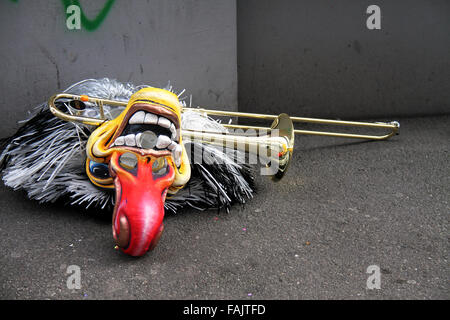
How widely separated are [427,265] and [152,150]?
99cm

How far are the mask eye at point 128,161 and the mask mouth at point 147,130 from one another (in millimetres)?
23

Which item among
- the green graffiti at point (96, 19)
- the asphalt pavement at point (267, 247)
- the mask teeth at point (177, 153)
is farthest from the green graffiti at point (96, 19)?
the mask teeth at point (177, 153)

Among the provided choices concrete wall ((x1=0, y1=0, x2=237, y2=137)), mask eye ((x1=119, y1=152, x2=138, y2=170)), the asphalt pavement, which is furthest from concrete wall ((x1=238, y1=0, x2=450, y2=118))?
mask eye ((x1=119, y1=152, x2=138, y2=170))

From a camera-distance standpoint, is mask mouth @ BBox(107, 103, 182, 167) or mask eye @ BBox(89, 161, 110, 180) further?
mask eye @ BBox(89, 161, 110, 180)

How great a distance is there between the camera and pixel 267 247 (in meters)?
1.60

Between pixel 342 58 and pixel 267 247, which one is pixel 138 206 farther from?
pixel 342 58

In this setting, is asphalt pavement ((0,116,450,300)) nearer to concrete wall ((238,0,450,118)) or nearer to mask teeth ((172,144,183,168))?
A: mask teeth ((172,144,183,168))

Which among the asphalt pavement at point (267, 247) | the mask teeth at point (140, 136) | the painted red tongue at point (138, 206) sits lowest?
the asphalt pavement at point (267, 247)

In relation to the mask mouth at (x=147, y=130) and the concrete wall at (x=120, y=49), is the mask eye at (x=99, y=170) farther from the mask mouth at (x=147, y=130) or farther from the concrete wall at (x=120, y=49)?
the concrete wall at (x=120, y=49)

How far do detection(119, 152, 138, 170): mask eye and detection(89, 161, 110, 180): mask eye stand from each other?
14cm

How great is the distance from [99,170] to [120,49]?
100 centimetres

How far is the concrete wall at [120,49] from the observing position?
233 cm

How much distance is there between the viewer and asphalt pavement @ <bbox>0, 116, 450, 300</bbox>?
138 centimetres

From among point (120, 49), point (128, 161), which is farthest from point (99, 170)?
point (120, 49)
